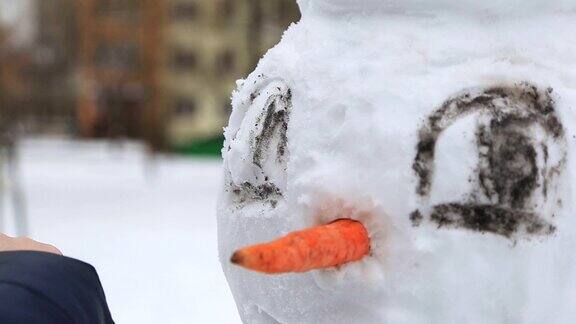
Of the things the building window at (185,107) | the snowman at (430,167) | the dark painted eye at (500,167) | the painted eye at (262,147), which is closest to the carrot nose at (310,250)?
the snowman at (430,167)

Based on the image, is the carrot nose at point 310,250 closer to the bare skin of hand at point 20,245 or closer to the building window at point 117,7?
the bare skin of hand at point 20,245

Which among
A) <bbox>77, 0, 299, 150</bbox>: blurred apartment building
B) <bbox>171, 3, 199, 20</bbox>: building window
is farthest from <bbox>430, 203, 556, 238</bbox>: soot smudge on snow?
<bbox>171, 3, 199, 20</bbox>: building window

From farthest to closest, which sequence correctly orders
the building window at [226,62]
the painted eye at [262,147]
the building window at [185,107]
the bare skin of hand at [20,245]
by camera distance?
the building window at [185,107], the building window at [226,62], the painted eye at [262,147], the bare skin of hand at [20,245]

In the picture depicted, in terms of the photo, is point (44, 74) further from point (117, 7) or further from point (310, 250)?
point (310, 250)

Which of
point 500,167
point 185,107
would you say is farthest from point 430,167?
point 185,107

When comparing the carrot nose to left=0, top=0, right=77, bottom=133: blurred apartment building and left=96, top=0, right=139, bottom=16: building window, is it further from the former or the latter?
left=0, top=0, right=77, bottom=133: blurred apartment building
